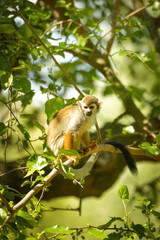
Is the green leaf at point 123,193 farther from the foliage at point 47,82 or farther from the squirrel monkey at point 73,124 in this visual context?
the squirrel monkey at point 73,124

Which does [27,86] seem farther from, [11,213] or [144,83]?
[144,83]

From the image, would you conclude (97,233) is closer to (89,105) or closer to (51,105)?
(51,105)

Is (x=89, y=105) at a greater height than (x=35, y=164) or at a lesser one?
greater

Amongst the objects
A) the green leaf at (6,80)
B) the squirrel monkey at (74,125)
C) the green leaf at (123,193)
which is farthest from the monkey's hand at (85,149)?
the green leaf at (6,80)

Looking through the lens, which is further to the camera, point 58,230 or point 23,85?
point 23,85

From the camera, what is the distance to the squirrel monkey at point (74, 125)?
3.57 m

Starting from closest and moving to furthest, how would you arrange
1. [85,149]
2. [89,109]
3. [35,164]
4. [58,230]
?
[58,230] → [35,164] → [85,149] → [89,109]

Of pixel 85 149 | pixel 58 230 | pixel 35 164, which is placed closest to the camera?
pixel 58 230

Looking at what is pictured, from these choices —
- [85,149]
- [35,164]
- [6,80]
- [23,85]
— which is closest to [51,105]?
[23,85]

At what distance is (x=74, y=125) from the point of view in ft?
12.0

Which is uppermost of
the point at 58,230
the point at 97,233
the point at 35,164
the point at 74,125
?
the point at 74,125

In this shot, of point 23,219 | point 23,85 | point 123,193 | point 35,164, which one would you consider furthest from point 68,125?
point 23,219

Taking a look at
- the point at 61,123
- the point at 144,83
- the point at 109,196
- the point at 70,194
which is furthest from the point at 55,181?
the point at 109,196

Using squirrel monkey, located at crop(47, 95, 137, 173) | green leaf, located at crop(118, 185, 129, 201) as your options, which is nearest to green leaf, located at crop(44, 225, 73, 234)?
green leaf, located at crop(118, 185, 129, 201)
